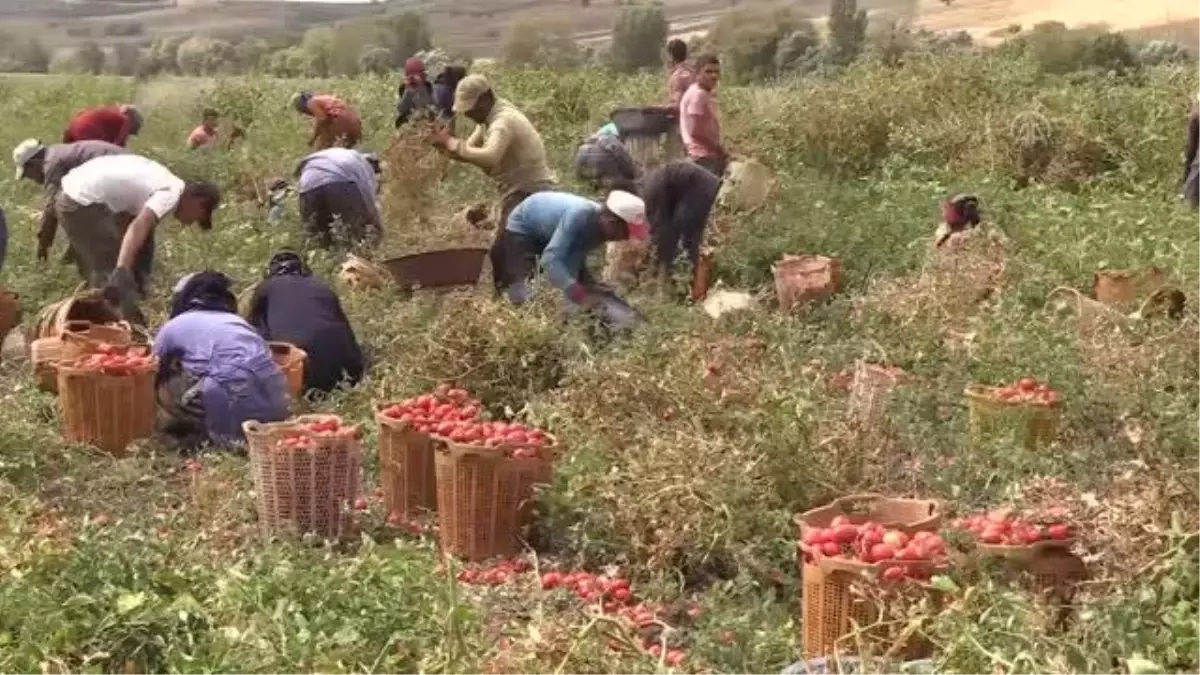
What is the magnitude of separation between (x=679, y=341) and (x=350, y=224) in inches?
143

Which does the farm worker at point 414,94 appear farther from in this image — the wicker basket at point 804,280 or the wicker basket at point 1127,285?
the wicker basket at point 1127,285

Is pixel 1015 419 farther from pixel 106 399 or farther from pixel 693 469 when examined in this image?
pixel 106 399

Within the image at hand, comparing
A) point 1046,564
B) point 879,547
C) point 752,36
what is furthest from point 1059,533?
point 752,36

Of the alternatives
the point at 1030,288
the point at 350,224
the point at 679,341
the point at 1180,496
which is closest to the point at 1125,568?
the point at 1180,496

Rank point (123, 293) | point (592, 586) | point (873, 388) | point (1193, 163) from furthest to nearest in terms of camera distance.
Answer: point (1193, 163) → point (123, 293) → point (873, 388) → point (592, 586)

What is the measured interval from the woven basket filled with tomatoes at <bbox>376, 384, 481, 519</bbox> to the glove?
250 cm

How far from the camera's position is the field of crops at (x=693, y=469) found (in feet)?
11.7

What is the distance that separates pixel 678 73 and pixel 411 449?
24.6 ft

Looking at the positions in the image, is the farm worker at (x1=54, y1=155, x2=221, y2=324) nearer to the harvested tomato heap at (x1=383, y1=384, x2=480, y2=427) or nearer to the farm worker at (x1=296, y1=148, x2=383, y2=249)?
the farm worker at (x1=296, y1=148, x2=383, y2=249)

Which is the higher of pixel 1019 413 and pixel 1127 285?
pixel 1019 413

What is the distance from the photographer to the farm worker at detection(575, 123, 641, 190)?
10047 millimetres

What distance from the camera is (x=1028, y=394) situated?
6.47 metres

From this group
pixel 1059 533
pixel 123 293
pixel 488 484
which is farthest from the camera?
pixel 123 293

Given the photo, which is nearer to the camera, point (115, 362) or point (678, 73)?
point (115, 362)
